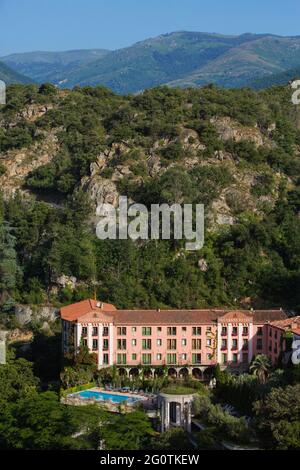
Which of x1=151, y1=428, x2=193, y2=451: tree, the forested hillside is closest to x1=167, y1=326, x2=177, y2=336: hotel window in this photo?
the forested hillside

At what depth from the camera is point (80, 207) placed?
52281 mm

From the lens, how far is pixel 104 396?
38.1 m

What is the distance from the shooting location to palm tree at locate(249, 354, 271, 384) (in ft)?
129

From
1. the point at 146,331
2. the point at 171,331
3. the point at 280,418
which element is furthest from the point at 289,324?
the point at 280,418

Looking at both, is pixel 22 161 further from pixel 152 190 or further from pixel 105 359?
pixel 105 359

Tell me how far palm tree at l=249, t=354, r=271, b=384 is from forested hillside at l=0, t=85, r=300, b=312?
24.5 feet

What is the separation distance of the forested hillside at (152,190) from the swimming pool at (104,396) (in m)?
8.90

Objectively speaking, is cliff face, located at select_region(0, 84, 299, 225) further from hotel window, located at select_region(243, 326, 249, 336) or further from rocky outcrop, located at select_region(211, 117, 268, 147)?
hotel window, located at select_region(243, 326, 249, 336)

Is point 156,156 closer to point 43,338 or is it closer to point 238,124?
point 238,124

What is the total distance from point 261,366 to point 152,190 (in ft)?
48.8

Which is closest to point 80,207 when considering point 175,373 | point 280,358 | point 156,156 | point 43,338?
point 156,156

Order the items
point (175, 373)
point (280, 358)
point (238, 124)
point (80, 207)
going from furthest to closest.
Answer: point (238, 124)
point (80, 207)
point (175, 373)
point (280, 358)

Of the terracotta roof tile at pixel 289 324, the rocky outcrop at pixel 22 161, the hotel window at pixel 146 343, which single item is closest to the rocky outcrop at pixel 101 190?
the rocky outcrop at pixel 22 161

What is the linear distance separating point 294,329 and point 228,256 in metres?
9.79
